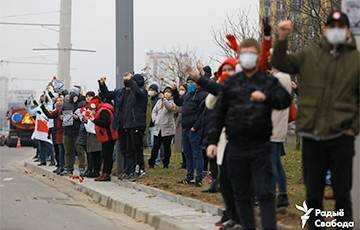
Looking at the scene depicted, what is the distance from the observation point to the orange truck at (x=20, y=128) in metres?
38.5

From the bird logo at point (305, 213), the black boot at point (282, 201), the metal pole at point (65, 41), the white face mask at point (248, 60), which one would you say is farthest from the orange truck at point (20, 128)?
the white face mask at point (248, 60)

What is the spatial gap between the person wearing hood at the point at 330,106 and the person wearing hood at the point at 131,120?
7.29 m

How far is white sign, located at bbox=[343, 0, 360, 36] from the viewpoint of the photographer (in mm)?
6949

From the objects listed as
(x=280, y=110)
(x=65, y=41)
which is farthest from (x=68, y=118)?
(x=65, y=41)

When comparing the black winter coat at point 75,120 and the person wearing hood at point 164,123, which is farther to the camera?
the black winter coat at point 75,120

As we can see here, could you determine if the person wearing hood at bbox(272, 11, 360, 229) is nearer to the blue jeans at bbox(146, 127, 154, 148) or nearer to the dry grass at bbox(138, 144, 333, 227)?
the dry grass at bbox(138, 144, 333, 227)

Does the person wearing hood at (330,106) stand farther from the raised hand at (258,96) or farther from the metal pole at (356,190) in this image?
the metal pole at (356,190)

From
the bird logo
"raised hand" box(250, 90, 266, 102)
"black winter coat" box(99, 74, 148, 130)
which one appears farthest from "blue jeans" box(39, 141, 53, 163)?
"raised hand" box(250, 90, 266, 102)

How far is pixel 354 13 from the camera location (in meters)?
6.96

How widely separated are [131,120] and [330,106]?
7.83m

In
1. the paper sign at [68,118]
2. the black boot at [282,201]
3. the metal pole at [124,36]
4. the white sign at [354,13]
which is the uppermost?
the metal pole at [124,36]

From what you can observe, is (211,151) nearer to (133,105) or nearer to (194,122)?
(194,122)

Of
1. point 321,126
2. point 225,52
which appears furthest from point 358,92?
point 225,52

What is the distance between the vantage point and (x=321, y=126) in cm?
598
